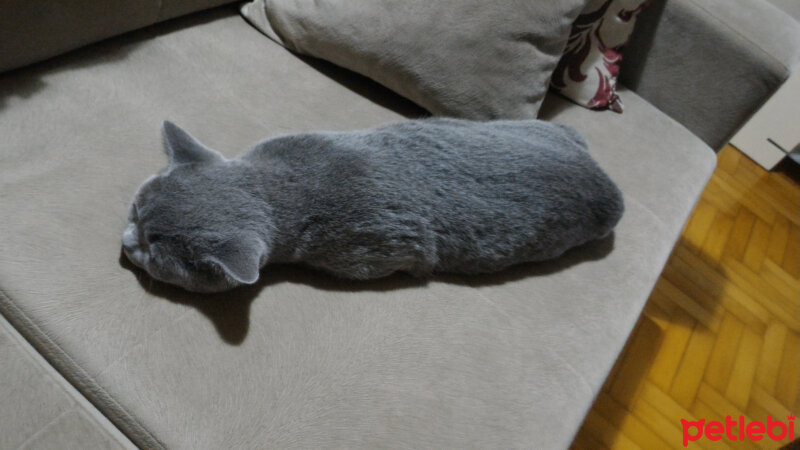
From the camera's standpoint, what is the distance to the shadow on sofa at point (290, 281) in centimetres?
61

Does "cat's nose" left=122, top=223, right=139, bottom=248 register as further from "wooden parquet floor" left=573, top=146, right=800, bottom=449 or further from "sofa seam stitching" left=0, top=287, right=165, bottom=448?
"wooden parquet floor" left=573, top=146, right=800, bottom=449

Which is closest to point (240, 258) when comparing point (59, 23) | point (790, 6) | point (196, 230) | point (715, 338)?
point (196, 230)

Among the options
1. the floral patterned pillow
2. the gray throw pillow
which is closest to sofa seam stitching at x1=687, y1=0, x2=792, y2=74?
the floral patterned pillow

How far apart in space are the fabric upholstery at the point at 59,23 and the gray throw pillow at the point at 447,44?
0.81ft

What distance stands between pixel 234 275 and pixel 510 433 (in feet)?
1.22

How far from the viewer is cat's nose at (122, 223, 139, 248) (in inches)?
23.5

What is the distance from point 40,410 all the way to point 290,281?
292 mm

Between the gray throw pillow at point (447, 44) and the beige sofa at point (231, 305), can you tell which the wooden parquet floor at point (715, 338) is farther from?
the gray throw pillow at point (447, 44)

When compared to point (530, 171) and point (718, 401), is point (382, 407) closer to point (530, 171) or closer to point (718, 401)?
point (530, 171)

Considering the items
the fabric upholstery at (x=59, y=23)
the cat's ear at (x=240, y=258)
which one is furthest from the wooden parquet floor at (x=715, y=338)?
the fabric upholstery at (x=59, y=23)

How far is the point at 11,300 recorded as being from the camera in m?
0.57

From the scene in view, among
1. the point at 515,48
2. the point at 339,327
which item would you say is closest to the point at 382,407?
the point at 339,327

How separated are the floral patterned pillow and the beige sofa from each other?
0.18 metres

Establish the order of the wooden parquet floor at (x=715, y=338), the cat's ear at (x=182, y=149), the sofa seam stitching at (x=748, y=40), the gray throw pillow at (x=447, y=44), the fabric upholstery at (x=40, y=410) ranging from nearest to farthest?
the fabric upholstery at (x=40, y=410), the cat's ear at (x=182, y=149), the gray throw pillow at (x=447, y=44), the sofa seam stitching at (x=748, y=40), the wooden parquet floor at (x=715, y=338)
